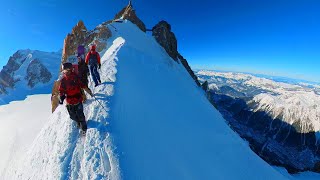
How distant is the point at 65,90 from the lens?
11.3 metres

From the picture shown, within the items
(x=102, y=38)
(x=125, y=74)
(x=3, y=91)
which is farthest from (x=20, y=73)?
(x=125, y=74)

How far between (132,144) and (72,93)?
396 cm

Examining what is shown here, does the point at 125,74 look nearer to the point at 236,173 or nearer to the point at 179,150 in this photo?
the point at 179,150

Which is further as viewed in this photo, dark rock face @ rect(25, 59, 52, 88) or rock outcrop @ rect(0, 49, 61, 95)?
rock outcrop @ rect(0, 49, 61, 95)

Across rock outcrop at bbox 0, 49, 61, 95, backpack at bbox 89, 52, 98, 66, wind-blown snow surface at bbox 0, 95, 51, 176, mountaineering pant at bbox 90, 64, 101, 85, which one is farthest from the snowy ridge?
rock outcrop at bbox 0, 49, 61, 95

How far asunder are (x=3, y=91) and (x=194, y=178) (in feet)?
504

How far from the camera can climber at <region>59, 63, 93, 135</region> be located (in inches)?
443

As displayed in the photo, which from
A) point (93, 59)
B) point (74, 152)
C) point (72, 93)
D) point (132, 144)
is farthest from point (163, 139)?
point (93, 59)

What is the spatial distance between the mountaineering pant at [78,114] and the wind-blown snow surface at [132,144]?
0.42m

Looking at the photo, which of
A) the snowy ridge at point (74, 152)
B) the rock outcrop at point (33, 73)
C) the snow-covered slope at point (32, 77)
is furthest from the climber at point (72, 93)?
the rock outcrop at point (33, 73)

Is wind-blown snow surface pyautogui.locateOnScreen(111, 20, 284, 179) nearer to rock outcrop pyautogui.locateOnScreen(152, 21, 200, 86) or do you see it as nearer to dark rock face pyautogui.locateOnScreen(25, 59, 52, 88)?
rock outcrop pyautogui.locateOnScreen(152, 21, 200, 86)

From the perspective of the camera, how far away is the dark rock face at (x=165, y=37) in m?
49.3

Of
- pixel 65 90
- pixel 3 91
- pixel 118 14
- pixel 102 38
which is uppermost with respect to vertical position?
pixel 118 14

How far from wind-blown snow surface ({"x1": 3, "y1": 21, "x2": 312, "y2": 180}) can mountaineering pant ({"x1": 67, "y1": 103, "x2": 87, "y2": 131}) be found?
417mm
